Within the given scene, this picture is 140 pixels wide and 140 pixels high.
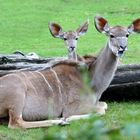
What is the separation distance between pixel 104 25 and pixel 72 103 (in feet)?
3.77

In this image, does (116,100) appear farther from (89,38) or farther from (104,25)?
(89,38)

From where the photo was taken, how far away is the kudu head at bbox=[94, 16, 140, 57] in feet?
19.6

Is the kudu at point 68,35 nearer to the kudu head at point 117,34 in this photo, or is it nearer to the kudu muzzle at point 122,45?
the kudu head at point 117,34

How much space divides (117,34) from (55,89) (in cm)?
93

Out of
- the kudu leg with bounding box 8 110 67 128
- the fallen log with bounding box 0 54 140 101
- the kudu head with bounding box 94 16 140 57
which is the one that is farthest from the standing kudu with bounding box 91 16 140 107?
the kudu leg with bounding box 8 110 67 128

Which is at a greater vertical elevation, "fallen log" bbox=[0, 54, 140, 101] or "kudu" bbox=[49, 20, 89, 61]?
"kudu" bbox=[49, 20, 89, 61]

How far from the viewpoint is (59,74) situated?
20.1 ft

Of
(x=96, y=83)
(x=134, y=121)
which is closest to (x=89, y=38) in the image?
(x=96, y=83)

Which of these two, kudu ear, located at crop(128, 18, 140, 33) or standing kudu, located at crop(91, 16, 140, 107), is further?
kudu ear, located at crop(128, 18, 140, 33)

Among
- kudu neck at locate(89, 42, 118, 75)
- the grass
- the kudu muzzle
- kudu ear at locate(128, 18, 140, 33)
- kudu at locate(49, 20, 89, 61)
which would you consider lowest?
the grass

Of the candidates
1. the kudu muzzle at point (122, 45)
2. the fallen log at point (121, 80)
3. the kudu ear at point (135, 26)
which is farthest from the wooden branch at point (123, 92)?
the kudu muzzle at point (122, 45)

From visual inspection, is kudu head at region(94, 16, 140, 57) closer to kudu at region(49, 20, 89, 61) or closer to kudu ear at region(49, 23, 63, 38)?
kudu at region(49, 20, 89, 61)

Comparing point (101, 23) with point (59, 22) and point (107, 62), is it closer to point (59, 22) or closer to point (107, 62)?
point (107, 62)

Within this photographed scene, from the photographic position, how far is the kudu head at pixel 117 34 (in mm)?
5968
